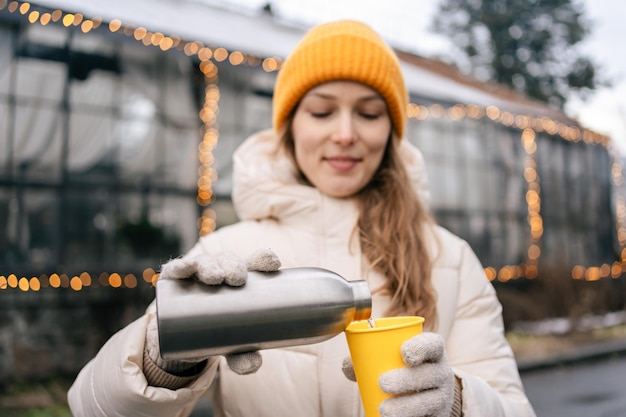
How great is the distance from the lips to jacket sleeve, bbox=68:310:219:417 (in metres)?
0.70

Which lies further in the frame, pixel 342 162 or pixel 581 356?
pixel 581 356

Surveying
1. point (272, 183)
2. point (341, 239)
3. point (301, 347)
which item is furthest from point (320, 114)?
point (301, 347)

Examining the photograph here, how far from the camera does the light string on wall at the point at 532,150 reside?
1058 centimetres

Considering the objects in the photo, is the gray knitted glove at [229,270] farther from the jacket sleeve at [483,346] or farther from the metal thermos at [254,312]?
the jacket sleeve at [483,346]

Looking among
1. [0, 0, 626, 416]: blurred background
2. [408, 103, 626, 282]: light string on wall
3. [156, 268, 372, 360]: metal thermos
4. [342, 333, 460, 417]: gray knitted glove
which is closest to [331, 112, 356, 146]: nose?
[156, 268, 372, 360]: metal thermos

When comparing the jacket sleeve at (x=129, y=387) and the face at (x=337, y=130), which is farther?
the face at (x=337, y=130)

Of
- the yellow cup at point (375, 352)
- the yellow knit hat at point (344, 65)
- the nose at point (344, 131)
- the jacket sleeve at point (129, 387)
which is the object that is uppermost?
the yellow knit hat at point (344, 65)

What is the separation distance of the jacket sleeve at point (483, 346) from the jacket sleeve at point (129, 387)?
0.71 metres

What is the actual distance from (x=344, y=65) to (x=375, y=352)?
3.12 feet

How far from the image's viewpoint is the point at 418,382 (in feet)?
3.55

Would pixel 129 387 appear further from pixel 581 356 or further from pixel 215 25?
pixel 581 356

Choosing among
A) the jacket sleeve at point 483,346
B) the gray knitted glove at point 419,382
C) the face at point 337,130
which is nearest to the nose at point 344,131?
the face at point 337,130

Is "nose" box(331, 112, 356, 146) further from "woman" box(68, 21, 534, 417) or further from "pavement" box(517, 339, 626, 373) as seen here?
"pavement" box(517, 339, 626, 373)

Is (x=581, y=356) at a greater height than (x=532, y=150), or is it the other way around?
(x=532, y=150)
